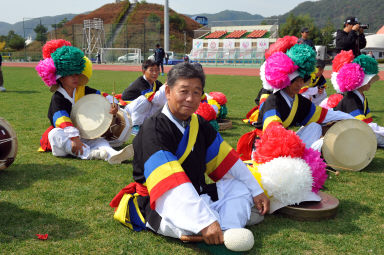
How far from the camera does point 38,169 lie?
4.55 metres

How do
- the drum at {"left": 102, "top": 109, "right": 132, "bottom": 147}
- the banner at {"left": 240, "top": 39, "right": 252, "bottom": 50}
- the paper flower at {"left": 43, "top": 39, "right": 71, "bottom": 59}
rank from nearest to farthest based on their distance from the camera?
the paper flower at {"left": 43, "top": 39, "right": 71, "bottom": 59} → the drum at {"left": 102, "top": 109, "right": 132, "bottom": 147} → the banner at {"left": 240, "top": 39, "right": 252, "bottom": 50}

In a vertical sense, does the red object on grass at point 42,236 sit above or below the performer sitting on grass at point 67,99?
below

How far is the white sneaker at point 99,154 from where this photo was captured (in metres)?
4.88

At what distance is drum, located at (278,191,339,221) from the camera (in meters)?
→ 3.10

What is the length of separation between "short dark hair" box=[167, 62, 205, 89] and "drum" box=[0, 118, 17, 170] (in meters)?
2.07

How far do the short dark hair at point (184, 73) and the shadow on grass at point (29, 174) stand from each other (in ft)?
7.12

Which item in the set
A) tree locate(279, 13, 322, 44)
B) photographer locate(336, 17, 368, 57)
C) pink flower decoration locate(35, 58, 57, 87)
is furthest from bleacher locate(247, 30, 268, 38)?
pink flower decoration locate(35, 58, 57, 87)

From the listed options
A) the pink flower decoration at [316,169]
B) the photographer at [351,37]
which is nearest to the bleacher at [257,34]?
the photographer at [351,37]

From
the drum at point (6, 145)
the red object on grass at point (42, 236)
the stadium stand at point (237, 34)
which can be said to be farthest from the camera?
the stadium stand at point (237, 34)

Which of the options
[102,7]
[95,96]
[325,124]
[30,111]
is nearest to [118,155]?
[95,96]

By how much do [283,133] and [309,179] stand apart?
47 cm

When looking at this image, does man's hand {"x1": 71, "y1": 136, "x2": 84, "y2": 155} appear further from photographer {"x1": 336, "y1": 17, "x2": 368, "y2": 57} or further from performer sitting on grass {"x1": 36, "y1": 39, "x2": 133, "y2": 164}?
photographer {"x1": 336, "y1": 17, "x2": 368, "y2": 57}

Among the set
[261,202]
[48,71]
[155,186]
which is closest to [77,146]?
[48,71]

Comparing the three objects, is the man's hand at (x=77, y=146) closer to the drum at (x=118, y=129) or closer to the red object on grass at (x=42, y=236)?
the drum at (x=118, y=129)
